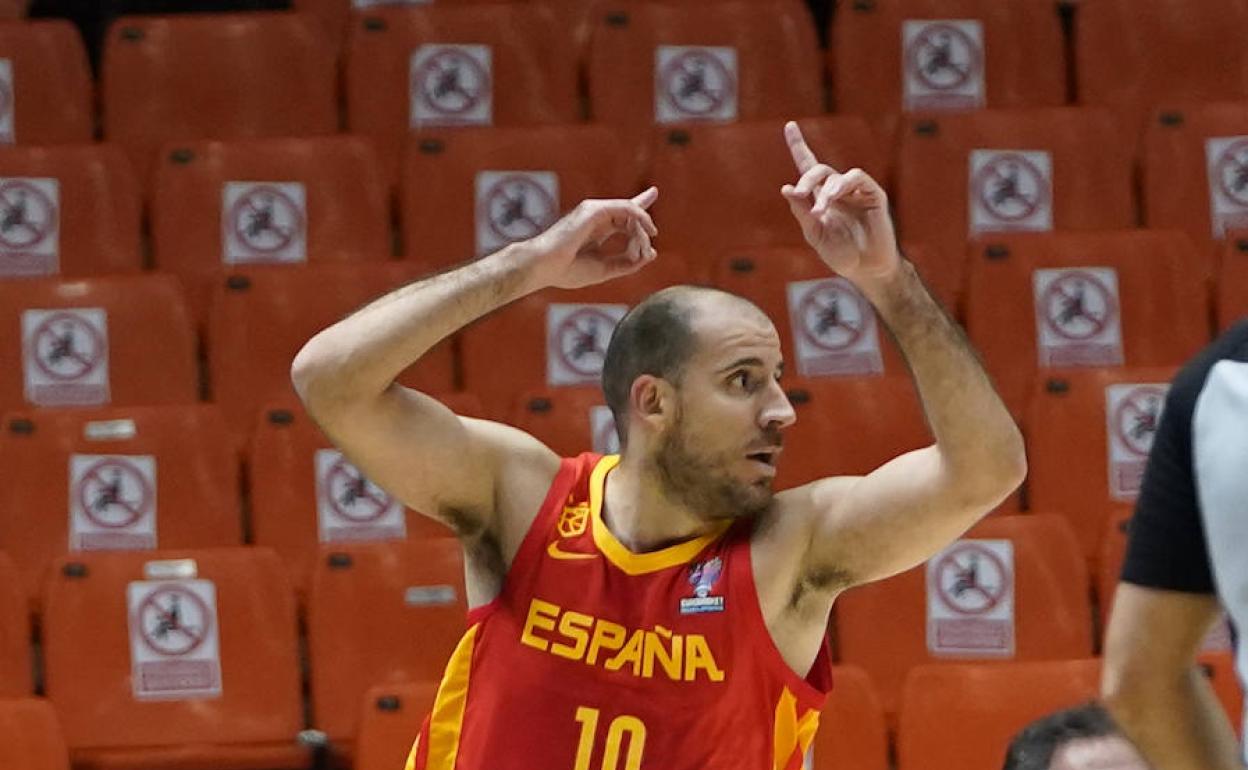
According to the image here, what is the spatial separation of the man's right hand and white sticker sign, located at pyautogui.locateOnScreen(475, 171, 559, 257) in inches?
113

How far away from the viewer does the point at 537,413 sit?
5.12 meters

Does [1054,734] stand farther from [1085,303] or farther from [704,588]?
[1085,303]

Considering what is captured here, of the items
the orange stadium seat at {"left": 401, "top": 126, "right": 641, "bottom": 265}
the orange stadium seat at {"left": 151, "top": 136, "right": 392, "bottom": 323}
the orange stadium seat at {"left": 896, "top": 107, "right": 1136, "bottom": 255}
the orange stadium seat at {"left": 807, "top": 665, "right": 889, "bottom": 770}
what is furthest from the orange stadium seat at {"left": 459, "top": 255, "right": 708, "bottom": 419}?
the orange stadium seat at {"left": 807, "top": 665, "right": 889, "bottom": 770}

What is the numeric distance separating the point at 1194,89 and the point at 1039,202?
826 millimetres

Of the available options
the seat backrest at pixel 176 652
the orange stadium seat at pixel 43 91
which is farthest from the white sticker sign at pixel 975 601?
the orange stadium seat at pixel 43 91

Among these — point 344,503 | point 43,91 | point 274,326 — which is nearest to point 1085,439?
point 344,503

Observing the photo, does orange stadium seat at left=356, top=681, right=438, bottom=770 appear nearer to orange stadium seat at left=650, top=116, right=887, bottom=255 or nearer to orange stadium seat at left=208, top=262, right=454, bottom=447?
orange stadium seat at left=208, top=262, right=454, bottom=447

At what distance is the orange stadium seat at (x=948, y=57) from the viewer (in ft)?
21.1

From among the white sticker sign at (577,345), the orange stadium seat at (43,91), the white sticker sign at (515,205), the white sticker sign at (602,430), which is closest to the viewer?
the white sticker sign at (602,430)

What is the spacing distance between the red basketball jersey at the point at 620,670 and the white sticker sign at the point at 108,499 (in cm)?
221

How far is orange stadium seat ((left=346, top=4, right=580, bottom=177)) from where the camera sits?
643 cm

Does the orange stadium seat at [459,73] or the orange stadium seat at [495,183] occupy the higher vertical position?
the orange stadium seat at [459,73]

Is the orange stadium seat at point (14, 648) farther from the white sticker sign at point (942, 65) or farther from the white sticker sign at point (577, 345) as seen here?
the white sticker sign at point (942, 65)

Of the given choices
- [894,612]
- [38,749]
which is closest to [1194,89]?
[894,612]
